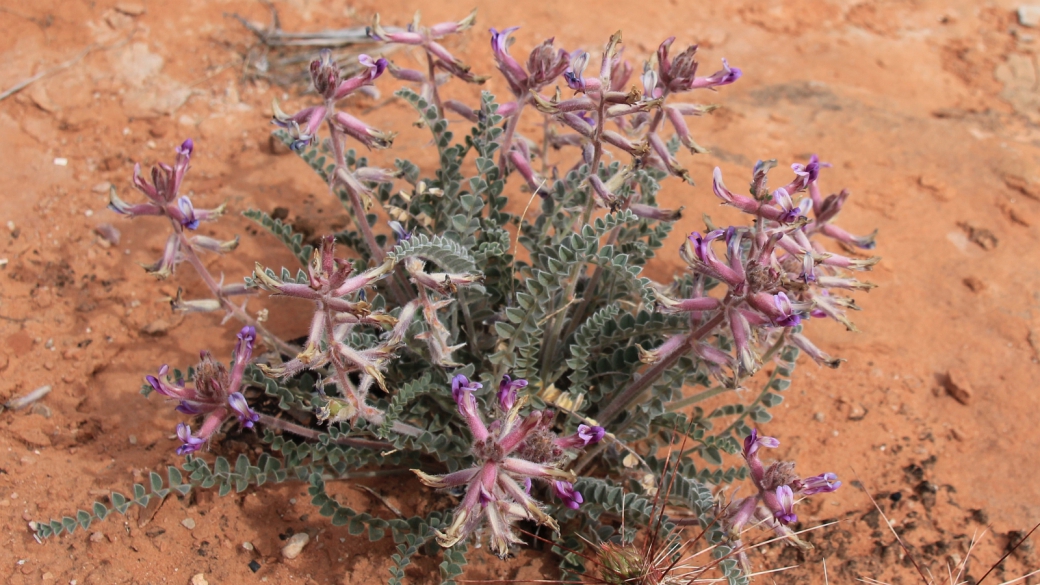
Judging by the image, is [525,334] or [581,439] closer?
[581,439]

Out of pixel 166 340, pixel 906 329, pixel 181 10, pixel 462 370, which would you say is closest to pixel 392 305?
pixel 462 370

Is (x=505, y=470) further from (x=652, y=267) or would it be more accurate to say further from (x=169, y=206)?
(x=652, y=267)

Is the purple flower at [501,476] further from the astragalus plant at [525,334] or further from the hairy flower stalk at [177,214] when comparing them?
the hairy flower stalk at [177,214]

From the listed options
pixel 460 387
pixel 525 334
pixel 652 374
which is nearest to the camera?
pixel 460 387

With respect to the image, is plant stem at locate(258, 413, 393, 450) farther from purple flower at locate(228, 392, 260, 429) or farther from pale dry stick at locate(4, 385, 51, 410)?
pale dry stick at locate(4, 385, 51, 410)

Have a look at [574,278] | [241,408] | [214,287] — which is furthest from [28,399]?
[574,278]

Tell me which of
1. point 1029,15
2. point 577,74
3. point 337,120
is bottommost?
point 1029,15

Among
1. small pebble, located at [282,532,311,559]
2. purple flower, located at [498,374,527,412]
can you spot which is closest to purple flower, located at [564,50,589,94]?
purple flower, located at [498,374,527,412]
